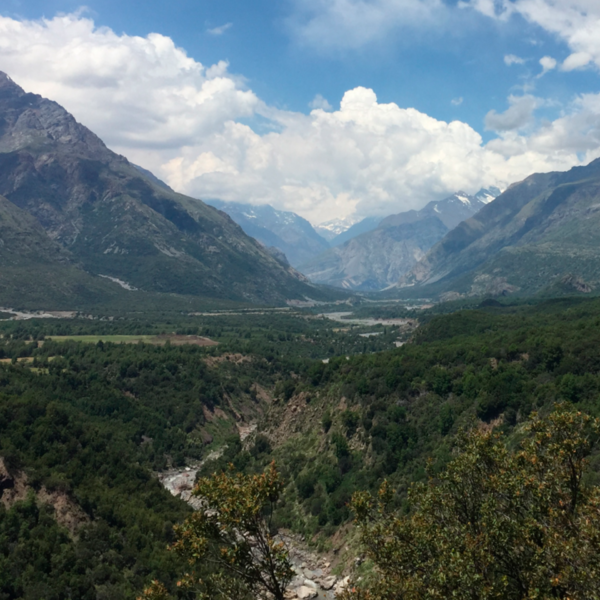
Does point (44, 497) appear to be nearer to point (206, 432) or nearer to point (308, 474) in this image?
point (308, 474)

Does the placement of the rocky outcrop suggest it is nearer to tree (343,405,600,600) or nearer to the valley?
the valley

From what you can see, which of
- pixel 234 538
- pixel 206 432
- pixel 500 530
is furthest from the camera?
pixel 206 432

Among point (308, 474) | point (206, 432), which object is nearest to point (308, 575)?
point (308, 474)

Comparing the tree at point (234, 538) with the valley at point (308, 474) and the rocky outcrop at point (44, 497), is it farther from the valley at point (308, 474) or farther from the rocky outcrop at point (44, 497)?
the rocky outcrop at point (44, 497)

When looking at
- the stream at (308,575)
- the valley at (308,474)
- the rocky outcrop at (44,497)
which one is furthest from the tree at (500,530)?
the rocky outcrop at (44,497)

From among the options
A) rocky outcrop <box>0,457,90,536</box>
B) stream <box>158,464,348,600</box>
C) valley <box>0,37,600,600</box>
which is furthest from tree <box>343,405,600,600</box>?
rocky outcrop <box>0,457,90,536</box>

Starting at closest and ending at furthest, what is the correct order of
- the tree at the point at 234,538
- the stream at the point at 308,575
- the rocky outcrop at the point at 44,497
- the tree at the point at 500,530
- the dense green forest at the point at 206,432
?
the tree at the point at 500,530
the tree at the point at 234,538
the dense green forest at the point at 206,432
the stream at the point at 308,575
the rocky outcrop at the point at 44,497
